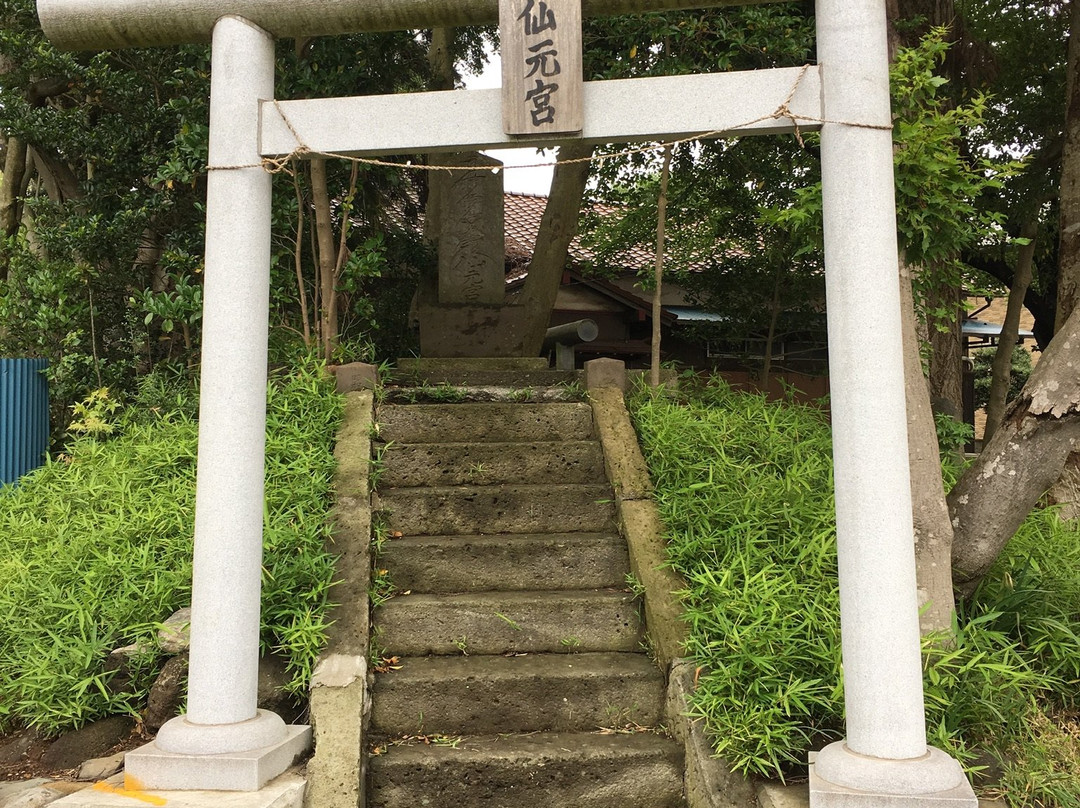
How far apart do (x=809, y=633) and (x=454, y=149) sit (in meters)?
2.45

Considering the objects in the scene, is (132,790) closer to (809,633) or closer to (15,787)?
(15,787)

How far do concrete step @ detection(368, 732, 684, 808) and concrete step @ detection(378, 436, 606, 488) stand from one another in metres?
1.95

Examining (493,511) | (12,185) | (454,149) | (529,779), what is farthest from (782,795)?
(12,185)

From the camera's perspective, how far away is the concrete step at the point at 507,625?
13.9 feet

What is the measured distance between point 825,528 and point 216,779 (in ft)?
9.67

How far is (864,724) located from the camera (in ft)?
9.81

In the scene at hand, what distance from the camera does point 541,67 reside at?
326 centimetres

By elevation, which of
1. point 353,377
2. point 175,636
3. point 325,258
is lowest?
point 175,636

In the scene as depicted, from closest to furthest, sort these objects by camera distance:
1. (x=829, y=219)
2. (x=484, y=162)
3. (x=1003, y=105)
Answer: (x=829, y=219) → (x=484, y=162) → (x=1003, y=105)

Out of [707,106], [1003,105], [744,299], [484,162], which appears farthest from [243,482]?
[1003,105]

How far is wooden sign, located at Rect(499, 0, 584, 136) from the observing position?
324cm

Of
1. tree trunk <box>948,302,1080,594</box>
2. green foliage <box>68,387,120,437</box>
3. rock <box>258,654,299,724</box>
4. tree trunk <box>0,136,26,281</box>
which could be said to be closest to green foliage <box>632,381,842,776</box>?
tree trunk <box>948,302,1080,594</box>

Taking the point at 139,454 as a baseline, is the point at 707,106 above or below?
above

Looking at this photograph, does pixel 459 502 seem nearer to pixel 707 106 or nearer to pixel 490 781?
pixel 490 781
